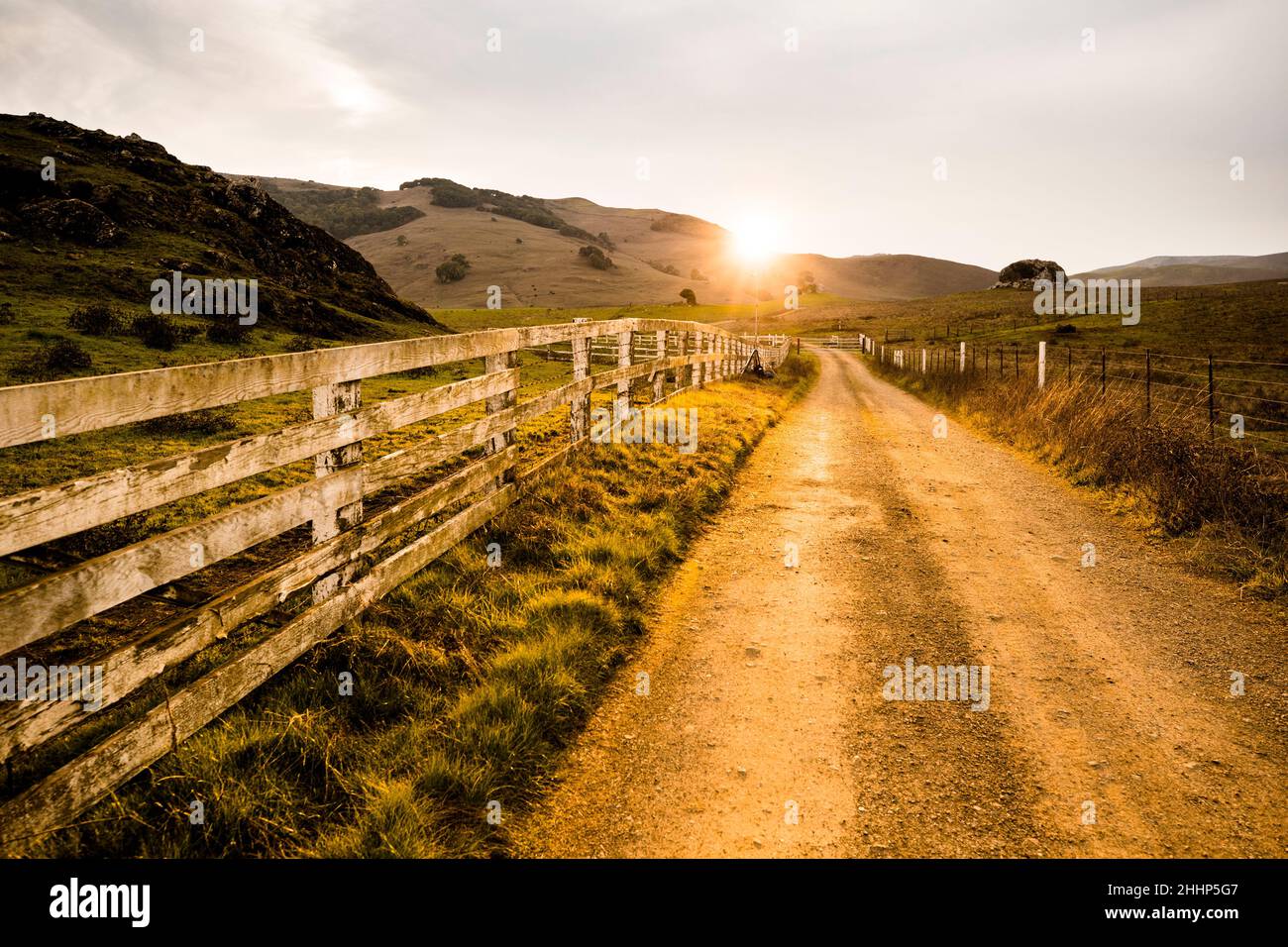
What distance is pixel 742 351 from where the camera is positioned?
24.4 m

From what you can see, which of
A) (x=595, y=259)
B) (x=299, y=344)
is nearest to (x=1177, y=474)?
(x=299, y=344)

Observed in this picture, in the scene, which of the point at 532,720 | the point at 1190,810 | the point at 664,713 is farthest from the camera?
the point at 664,713

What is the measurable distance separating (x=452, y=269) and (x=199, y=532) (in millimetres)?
168179

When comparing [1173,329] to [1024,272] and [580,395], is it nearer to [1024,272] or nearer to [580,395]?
[580,395]

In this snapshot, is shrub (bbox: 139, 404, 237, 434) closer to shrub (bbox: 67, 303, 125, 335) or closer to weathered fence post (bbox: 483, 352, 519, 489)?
weathered fence post (bbox: 483, 352, 519, 489)

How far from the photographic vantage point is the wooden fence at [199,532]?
221 cm

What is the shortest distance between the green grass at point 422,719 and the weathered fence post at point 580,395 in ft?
7.72

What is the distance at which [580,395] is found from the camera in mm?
8125

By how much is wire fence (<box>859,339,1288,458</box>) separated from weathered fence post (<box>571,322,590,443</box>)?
8305mm

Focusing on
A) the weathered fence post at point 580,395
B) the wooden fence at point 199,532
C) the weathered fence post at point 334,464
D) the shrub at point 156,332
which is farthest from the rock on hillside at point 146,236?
the weathered fence post at point 334,464

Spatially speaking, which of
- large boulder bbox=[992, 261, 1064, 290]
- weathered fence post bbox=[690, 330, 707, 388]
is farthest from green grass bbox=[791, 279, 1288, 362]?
large boulder bbox=[992, 261, 1064, 290]
